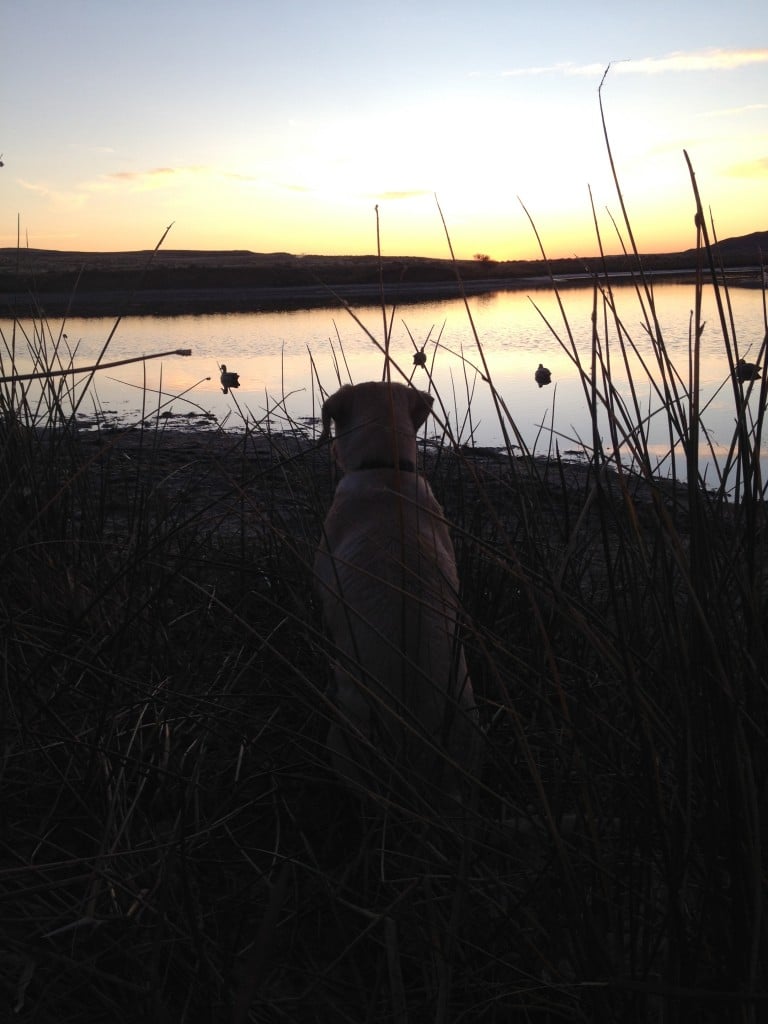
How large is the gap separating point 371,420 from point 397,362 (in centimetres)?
378

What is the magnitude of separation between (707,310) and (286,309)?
15.0 metres

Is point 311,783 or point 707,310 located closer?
point 311,783

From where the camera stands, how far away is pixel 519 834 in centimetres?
126

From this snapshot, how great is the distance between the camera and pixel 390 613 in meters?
1.93

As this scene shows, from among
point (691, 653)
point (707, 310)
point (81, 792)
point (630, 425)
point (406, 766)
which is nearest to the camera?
point (691, 653)

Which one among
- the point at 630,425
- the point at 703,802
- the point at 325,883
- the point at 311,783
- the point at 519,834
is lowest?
the point at 311,783

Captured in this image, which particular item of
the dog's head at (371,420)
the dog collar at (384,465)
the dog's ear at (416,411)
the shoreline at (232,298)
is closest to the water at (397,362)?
the dog's ear at (416,411)

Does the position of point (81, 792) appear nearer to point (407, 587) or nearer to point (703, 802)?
point (407, 587)

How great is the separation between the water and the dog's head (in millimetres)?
2197

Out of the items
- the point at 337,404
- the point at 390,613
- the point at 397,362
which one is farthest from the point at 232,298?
the point at 390,613

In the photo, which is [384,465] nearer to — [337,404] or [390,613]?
[337,404]

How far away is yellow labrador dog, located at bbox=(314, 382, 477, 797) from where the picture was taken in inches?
54.6

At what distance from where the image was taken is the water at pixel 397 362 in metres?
8.59

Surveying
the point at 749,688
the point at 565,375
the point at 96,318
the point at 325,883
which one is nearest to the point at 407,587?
the point at 325,883
